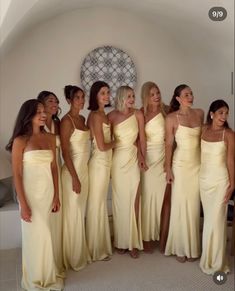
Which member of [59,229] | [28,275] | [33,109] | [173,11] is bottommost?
[28,275]

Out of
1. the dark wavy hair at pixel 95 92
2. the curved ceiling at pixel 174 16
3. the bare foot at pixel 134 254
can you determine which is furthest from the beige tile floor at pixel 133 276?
the curved ceiling at pixel 174 16

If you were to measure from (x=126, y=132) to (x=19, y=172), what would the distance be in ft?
2.74

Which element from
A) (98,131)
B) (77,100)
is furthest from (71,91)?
(98,131)

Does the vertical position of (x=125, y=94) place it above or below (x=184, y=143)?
above

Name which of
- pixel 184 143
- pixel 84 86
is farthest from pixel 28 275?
pixel 84 86

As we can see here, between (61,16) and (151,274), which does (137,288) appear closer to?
(151,274)

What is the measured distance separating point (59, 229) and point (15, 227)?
64 cm

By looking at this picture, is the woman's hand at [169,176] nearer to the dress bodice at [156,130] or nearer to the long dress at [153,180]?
the long dress at [153,180]

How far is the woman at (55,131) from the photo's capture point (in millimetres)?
2320

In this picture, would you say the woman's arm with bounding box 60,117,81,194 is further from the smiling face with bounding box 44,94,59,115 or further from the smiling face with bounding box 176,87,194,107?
the smiling face with bounding box 176,87,194,107

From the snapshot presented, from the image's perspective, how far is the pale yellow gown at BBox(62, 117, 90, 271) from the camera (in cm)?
243

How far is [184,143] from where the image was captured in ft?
8.18

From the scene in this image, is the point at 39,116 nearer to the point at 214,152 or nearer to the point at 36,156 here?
the point at 36,156

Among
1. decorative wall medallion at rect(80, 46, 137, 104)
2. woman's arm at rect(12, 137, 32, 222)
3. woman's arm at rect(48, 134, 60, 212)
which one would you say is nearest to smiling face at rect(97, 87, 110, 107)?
woman's arm at rect(48, 134, 60, 212)
